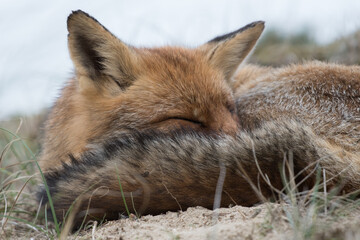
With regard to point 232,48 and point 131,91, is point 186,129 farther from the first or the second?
point 232,48

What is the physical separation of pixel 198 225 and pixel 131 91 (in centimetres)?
154

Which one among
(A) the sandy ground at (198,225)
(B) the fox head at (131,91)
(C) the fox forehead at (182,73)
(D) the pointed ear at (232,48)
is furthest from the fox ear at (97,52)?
(A) the sandy ground at (198,225)

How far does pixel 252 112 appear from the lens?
11.9 feet

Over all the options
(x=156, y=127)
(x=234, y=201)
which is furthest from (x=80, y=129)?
(x=234, y=201)

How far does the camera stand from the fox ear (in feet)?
10.1

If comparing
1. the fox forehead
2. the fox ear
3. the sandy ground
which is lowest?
the sandy ground

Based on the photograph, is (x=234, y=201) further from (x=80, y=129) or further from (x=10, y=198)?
(x=10, y=198)

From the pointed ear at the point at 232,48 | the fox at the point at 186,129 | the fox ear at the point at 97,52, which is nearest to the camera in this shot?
the fox at the point at 186,129

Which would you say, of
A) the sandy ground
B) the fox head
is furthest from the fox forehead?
the sandy ground

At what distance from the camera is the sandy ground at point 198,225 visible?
1.91m

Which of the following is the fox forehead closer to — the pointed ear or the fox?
the fox

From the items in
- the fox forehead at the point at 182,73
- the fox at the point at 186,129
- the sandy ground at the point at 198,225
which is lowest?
the sandy ground at the point at 198,225

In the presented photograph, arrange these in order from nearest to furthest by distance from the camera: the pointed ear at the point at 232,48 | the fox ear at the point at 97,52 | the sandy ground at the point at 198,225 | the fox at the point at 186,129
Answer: the sandy ground at the point at 198,225 < the fox at the point at 186,129 < the fox ear at the point at 97,52 < the pointed ear at the point at 232,48

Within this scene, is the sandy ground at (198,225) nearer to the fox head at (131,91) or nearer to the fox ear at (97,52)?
the fox head at (131,91)
